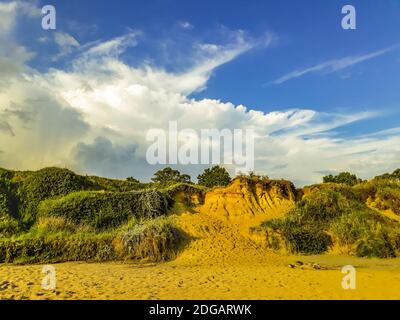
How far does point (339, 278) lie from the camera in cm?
1331

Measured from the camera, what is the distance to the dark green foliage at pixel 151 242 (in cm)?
1752

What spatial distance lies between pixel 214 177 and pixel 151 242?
1856 cm

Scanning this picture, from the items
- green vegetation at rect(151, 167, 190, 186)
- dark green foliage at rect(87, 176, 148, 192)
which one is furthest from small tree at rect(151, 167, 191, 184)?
dark green foliage at rect(87, 176, 148, 192)

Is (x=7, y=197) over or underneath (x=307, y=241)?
over

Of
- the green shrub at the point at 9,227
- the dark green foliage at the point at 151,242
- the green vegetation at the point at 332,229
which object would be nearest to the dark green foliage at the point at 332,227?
the green vegetation at the point at 332,229

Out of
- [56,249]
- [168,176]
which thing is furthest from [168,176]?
[56,249]

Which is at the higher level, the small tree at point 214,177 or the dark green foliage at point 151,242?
the small tree at point 214,177

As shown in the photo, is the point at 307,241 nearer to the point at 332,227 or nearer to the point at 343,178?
the point at 332,227

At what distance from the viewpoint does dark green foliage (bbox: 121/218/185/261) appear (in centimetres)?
1752

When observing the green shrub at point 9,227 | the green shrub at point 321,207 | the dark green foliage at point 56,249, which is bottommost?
the dark green foliage at point 56,249

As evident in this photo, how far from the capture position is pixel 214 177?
1411 inches

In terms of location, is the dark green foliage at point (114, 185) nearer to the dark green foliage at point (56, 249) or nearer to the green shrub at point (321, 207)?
the dark green foliage at point (56, 249)

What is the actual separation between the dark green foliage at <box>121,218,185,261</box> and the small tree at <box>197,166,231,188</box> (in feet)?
54.0

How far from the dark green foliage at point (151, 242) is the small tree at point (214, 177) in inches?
648
